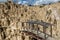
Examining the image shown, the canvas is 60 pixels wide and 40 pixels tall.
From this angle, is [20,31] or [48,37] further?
[20,31]

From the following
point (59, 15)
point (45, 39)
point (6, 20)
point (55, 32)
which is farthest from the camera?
point (6, 20)

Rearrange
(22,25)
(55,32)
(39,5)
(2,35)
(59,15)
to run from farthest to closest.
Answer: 1. (39,5)
2. (2,35)
3. (22,25)
4. (59,15)
5. (55,32)

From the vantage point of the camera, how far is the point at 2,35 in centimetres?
990

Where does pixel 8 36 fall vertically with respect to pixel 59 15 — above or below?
below

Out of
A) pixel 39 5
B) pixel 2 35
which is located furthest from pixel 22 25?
pixel 39 5

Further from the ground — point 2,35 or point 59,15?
point 59,15

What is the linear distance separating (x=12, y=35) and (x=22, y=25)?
23.3 inches

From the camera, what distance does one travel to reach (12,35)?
925 cm

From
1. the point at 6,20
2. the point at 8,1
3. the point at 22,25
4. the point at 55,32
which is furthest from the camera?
the point at 8,1

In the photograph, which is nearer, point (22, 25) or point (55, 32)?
point (55, 32)

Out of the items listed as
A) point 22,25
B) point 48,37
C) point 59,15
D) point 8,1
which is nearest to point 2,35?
point 22,25

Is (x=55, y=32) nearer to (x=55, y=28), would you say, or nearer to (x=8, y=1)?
(x=55, y=28)

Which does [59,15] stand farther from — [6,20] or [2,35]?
[6,20]

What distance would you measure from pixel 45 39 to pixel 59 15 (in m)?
2.32
